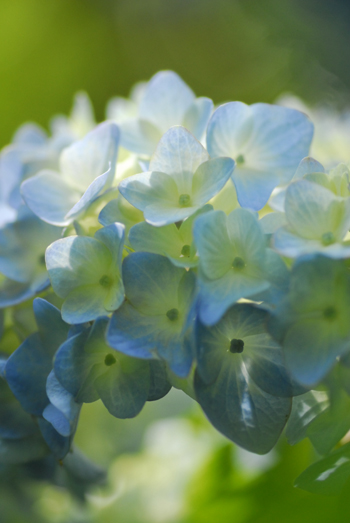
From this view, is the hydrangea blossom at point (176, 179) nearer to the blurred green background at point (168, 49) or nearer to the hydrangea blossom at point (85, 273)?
the hydrangea blossom at point (85, 273)

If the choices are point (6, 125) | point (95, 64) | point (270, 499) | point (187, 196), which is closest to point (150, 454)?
point (270, 499)

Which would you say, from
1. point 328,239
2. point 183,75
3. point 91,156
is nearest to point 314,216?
point 328,239

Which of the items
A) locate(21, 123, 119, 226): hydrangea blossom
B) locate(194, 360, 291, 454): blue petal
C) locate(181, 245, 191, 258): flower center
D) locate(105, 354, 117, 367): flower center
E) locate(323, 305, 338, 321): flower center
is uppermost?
locate(21, 123, 119, 226): hydrangea blossom

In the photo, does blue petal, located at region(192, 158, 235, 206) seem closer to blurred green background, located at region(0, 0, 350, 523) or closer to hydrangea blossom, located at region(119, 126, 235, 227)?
hydrangea blossom, located at region(119, 126, 235, 227)

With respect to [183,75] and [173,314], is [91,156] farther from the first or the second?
[183,75]

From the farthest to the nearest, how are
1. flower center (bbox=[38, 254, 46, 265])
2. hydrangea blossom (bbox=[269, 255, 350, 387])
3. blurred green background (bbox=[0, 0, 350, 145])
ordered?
blurred green background (bbox=[0, 0, 350, 145]), flower center (bbox=[38, 254, 46, 265]), hydrangea blossom (bbox=[269, 255, 350, 387])

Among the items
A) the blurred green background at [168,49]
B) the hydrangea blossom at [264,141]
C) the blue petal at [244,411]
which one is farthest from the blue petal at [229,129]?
the blurred green background at [168,49]

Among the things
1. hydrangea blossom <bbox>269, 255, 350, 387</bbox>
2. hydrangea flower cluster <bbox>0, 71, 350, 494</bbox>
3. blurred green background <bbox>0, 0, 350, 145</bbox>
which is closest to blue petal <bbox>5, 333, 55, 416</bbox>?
hydrangea flower cluster <bbox>0, 71, 350, 494</bbox>
